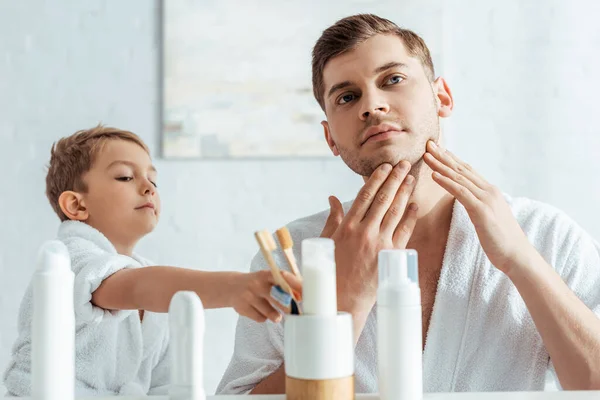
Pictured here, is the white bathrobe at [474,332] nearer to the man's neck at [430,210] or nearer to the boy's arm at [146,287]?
the man's neck at [430,210]

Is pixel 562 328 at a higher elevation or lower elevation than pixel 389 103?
lower

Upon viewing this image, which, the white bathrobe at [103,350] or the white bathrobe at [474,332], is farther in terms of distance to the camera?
the white bathrobe at [103,350]

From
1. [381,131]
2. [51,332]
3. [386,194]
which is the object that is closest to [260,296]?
[51,332]

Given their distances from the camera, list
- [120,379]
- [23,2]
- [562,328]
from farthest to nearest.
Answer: [23,2] → [120,379] → [562,328]

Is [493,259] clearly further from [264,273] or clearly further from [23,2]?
[23,2]

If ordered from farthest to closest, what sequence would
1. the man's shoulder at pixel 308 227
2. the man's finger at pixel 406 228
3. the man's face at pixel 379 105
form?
the man's shoulder at pixel 308 227 → the man's face at pixel 379 105 → the man's finger at pixel 406 228

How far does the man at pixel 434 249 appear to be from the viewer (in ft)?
2.92

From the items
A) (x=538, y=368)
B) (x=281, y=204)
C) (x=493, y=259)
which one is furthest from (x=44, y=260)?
(x=281, y=204)

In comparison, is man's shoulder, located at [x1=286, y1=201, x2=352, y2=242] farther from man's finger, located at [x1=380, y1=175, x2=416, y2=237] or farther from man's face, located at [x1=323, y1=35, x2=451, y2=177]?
man's finger, located at [x1=380, y1=175, x2=416, y2=237]

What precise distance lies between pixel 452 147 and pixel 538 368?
1102 mm

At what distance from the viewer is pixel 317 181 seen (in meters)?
1.99

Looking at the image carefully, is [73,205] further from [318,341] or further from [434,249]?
[318,341]

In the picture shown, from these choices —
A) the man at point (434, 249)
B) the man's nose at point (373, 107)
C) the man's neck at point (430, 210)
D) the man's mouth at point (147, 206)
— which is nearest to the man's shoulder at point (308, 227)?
the man at point (434, 249)

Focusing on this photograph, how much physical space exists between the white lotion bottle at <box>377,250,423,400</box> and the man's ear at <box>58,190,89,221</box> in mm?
851
